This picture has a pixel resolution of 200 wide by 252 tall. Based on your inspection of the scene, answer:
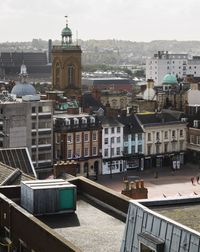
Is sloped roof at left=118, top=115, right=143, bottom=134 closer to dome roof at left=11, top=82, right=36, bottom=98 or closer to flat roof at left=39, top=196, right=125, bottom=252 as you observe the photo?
dome roof at left=11, top=82, right=36, bottom=98

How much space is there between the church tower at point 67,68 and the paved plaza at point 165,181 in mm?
38931

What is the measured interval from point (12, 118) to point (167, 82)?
6780 cm

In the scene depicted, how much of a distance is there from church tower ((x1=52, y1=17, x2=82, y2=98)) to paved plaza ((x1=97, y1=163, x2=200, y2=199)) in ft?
128

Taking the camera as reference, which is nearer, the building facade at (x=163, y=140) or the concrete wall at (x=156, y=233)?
the concrete wall at (x=156, y=233)

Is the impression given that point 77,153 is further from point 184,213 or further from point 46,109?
point 184,213

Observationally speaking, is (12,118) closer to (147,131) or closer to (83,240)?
(147,131)

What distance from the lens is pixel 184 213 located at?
17.2m

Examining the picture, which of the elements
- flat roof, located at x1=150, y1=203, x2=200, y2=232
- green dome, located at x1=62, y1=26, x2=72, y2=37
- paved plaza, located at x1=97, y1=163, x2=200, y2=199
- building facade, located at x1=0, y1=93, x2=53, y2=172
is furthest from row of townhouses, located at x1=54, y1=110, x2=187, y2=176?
flat roof, located at x1=150, y1=203, x2=200, y2=232

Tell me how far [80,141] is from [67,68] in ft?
138

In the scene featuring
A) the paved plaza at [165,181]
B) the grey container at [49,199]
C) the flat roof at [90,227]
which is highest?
the grey container at [49,199]

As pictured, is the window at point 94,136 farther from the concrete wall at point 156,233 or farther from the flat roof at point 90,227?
the concrete wall at point 156,233

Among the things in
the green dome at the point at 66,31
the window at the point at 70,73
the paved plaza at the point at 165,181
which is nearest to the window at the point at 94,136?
the paved plaza at the point at 165,181

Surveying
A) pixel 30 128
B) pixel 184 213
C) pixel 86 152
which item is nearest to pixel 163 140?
pixel 86 152

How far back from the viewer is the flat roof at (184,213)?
52.9 ft
